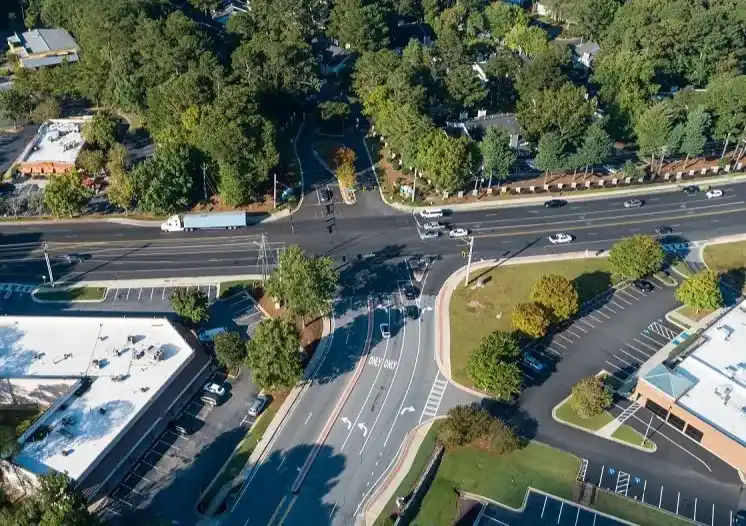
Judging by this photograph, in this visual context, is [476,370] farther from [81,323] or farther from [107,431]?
[81,323]

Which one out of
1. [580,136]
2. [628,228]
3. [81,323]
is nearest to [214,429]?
[81,323]

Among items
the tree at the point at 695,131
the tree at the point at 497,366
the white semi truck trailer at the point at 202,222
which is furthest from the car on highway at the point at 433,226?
the tree at the point at 695,131

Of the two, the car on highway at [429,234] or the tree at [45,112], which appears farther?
the tree at [45,112]

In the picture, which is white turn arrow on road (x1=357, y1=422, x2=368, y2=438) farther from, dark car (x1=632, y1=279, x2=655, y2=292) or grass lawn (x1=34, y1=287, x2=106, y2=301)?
dark car (x1=632, y1=279, x2=655, y2=292)

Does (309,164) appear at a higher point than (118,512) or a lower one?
higher

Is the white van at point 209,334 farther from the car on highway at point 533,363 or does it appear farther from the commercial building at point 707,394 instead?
the commercial building at point 707,394

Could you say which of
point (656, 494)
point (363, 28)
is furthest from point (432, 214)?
point (363, 28)

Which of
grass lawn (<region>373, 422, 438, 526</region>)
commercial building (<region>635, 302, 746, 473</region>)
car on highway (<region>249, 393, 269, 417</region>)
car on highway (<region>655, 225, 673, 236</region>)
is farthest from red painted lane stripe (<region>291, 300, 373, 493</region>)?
car on highway (<region>655, 225, 673, 236</region>)
